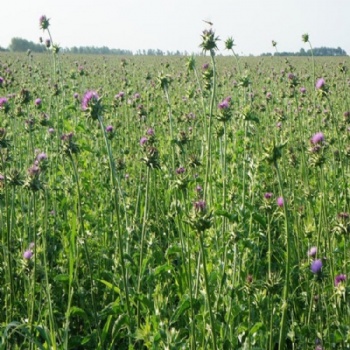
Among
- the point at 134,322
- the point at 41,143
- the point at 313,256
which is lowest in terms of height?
the point at 134,322

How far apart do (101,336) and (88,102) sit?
4.01 ft

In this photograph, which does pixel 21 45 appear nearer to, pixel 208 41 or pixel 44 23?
pixel 44 23

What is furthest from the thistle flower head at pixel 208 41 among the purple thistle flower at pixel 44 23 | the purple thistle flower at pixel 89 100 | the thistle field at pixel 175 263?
the purple thistle flower at pixel 44 23

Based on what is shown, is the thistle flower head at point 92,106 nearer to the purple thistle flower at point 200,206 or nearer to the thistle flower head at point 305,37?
the purple thistle flower at point 200,206

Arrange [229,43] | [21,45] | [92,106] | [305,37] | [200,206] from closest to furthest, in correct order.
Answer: [200,206] → [92,106] → [229,43] → [305,37] → [21,45]

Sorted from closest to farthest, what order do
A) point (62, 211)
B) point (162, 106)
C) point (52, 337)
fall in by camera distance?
point (52, 337) < point (62, 211) < point (162, 106)

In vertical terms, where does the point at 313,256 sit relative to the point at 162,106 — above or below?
below

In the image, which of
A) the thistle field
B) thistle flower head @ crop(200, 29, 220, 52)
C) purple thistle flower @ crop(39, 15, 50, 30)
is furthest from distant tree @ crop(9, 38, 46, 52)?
thistle flower head @ crop(200, 29, 220, 52)

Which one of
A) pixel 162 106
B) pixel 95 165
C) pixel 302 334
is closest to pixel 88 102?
pixel 302 334

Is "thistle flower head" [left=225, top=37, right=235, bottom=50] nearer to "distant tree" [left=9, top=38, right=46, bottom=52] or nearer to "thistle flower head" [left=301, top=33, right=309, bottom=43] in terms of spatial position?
"thistle flower head" [left=301, top=33, right=309, bottom=43]

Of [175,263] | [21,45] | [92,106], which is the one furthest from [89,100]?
[21,45]

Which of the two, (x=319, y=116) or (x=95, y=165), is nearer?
(x=95, y=165)

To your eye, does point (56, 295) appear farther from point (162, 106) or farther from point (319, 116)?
point (162, 106)

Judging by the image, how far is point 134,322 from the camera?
2.50m
